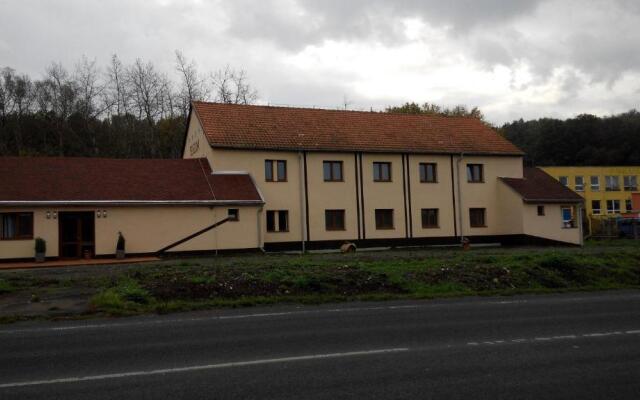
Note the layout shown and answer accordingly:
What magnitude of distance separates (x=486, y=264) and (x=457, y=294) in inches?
161

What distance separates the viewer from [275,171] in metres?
31.6

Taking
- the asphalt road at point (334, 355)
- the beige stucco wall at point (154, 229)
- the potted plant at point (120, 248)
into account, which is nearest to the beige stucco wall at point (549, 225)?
the beige stucco wall at point (154, 229)

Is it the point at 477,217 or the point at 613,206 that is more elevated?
the point at 613,206

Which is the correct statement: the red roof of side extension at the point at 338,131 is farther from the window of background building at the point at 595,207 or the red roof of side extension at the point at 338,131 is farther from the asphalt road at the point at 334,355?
the window of background building at the point at 595,207

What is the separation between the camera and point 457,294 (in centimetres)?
1433

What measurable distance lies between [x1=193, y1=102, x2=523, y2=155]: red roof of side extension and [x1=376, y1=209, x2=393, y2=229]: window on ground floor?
11.2 ft

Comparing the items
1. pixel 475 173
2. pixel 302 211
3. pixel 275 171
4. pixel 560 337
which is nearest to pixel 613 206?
pixel 475 173

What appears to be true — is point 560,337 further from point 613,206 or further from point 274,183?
point 613,206

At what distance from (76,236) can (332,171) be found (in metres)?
13.4

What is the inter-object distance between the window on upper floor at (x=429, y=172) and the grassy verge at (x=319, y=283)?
16.1 meters

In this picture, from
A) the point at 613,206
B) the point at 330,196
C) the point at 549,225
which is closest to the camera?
the point at 330,196

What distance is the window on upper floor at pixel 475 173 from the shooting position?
36.1 metres

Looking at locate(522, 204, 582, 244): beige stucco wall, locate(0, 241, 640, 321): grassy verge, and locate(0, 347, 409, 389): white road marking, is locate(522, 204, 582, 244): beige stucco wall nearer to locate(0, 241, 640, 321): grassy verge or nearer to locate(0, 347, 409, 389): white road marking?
locate(0, 241, 640, 321): grassy verge

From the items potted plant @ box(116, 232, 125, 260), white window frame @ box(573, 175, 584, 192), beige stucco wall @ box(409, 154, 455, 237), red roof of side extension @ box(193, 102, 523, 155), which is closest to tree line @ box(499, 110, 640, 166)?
white window frame @ box(573, 175, 584, 192)
